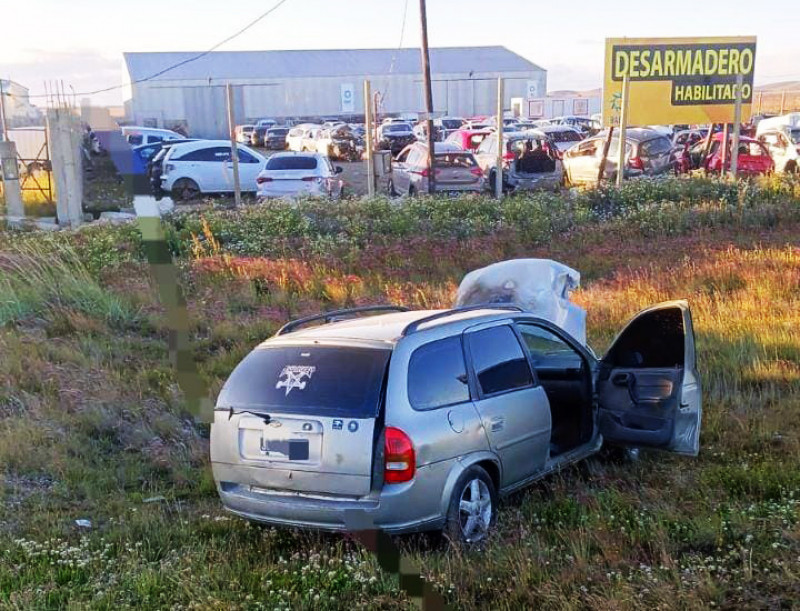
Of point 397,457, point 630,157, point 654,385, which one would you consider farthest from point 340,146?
point 397,457

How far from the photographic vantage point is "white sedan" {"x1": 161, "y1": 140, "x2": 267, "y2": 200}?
72.0ft

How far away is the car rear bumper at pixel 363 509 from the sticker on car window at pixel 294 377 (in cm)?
54

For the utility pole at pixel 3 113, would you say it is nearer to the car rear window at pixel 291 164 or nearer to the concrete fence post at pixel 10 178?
the concrete fence post at pixel 10 178

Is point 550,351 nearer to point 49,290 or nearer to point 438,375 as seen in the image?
point 438,375

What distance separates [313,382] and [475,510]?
1.27m

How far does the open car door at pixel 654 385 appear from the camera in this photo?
5.81 meters

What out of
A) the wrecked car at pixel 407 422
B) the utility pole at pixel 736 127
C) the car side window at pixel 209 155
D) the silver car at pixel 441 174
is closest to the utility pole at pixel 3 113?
the car side window at pixel 209 155

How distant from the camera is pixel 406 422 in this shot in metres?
4.70

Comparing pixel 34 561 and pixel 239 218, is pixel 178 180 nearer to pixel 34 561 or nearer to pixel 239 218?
pixel 239 218

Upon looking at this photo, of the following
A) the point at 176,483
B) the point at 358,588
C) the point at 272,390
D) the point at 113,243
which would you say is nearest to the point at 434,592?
the point at 358,588

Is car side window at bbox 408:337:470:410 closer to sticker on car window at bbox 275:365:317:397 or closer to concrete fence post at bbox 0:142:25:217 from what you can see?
sticker on car window at bbox 275:365:317:397

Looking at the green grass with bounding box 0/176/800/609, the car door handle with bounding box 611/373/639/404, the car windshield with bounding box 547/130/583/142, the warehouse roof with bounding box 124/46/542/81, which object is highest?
the warehouse roof with bounding box 124/46/542/81

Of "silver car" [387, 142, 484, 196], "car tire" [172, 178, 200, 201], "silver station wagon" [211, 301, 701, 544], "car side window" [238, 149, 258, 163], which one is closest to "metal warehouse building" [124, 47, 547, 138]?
"car side window" [238, 149, 258, 163]

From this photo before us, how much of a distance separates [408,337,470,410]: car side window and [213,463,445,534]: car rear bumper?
43cm
